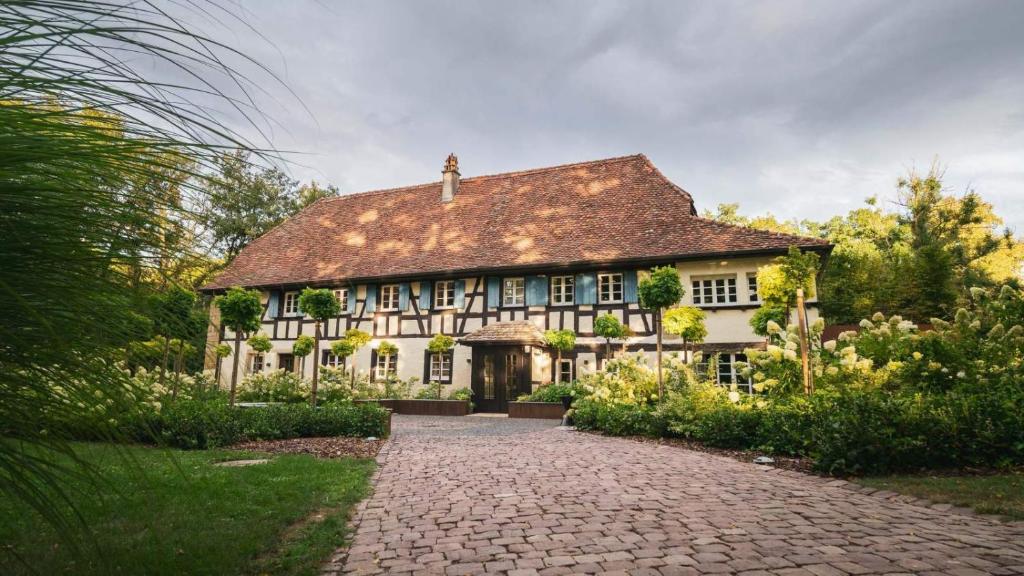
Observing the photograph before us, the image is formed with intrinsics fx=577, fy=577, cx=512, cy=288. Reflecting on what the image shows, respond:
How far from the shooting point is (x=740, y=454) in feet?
24.5

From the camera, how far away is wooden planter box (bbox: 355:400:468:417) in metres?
15.7

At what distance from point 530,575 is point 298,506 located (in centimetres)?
230

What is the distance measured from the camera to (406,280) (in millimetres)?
18641

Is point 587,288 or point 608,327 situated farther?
point 587,288

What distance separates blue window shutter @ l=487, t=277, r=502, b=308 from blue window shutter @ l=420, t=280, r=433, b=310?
6.63 ft

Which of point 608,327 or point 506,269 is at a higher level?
point 506,269

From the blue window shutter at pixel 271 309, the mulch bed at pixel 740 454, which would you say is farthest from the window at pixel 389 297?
the mulch bed at pixel 740 454

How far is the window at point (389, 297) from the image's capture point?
62.3 ft

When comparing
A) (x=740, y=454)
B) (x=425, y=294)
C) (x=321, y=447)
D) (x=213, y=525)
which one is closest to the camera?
(x=213, y=525)

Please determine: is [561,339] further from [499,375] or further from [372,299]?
[372,299]

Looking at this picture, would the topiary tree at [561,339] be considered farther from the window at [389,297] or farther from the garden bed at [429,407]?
the window at [389,297]

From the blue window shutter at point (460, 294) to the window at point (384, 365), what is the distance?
270 centimetres

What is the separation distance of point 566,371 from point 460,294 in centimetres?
418

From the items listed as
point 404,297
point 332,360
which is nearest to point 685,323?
point 404,297
